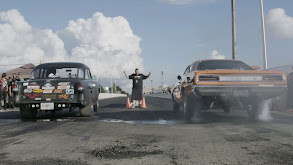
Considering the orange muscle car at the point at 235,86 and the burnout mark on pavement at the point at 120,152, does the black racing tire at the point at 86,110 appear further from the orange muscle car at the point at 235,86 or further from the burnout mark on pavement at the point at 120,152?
the burnout mark on pavement at the point at 120,152

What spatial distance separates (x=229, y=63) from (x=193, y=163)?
5525mm

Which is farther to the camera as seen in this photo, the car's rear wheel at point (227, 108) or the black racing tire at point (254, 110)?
the black racing tire at point (254, 110)

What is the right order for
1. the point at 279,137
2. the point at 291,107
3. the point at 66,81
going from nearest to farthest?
the point at 279,137, the point at 66,81, the point at 291,107

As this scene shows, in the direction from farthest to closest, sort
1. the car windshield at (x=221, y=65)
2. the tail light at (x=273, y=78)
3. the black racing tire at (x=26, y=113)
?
the black racing tire at (x=26, y=113)
the car windshield at (x=221, y=65)
the tail light at (x=273, y=78)

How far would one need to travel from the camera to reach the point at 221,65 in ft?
27.0

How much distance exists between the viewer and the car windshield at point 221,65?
26.8 ft

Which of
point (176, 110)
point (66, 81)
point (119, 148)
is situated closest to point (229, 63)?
point (176, 110)

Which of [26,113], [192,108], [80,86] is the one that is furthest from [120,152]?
[26,113]

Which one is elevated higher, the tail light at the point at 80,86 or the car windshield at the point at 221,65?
the car windshield at the point at 221,65

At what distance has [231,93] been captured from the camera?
6.85 m

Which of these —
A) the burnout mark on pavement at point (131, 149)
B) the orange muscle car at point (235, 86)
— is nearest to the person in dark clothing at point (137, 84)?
the orange muscle car at point (235, 86)

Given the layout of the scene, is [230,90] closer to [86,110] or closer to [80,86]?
[80,86]

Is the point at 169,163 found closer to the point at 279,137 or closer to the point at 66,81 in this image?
the point at 279,137

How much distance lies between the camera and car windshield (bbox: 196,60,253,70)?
26.8ft
